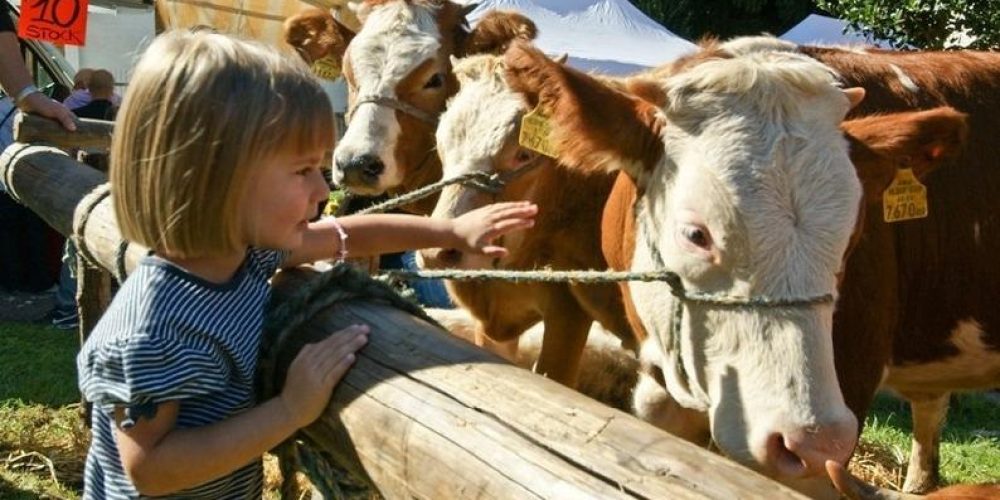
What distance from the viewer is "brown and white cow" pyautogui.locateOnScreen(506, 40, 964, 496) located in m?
2.18

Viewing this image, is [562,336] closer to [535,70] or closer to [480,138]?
[480,138]

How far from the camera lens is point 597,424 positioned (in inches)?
55.7

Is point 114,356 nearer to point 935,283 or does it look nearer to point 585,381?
point 935,283

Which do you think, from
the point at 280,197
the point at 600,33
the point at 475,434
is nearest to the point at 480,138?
the point at 280,197

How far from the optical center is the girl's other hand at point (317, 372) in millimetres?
1687

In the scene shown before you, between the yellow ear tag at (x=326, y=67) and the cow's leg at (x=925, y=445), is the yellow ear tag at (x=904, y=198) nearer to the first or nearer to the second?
the cow's leg at (x=925, y=445)

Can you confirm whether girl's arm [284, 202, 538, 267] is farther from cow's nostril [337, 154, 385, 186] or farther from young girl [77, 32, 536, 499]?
cow's nostril [337, 154, 385, 186]

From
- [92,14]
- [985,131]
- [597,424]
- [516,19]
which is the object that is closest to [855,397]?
[985,131]

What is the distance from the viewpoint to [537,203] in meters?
3.96

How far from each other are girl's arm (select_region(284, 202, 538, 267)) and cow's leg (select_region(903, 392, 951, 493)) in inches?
130

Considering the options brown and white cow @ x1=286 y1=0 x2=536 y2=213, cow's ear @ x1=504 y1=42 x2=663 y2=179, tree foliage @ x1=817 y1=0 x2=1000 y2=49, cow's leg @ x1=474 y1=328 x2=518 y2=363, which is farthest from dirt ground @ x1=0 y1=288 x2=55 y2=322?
tree foliage @ x1=817 y1=0 x2=1000 y2=49

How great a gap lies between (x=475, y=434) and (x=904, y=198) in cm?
194

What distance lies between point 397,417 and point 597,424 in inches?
13.9

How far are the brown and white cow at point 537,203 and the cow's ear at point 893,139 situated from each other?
127 centimetres
